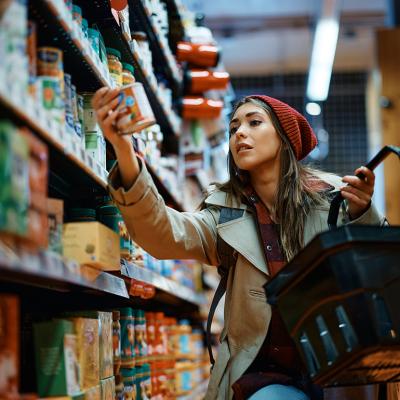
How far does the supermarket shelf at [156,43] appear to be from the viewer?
3889mm

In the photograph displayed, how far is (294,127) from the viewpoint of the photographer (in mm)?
3232

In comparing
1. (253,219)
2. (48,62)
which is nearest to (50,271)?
(48,62)

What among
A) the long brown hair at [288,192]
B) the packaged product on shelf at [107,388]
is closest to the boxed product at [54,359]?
the packaged product on shelf at [107,388]

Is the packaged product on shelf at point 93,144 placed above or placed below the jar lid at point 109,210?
above

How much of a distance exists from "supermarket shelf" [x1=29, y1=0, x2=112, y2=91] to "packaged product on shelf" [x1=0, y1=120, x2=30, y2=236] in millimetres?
594

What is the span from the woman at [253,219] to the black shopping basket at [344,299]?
47 cm

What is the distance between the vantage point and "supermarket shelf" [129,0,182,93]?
3.89m

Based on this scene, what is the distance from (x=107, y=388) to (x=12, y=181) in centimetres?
118

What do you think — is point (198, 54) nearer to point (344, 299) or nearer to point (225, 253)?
point (225, 253)

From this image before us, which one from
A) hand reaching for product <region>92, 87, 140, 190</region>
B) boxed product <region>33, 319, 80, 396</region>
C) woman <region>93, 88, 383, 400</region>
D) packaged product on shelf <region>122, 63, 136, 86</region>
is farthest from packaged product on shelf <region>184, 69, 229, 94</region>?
boxed product <region>33, 319, 80, 396</region>

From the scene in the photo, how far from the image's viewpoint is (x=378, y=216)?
112 inches

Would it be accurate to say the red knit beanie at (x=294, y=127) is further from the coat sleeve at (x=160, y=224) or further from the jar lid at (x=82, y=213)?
the jar lid at (x=82, y=213)

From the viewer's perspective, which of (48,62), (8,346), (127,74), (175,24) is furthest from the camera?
(175,24)

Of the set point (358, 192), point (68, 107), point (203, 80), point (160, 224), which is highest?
point (203, 80)
